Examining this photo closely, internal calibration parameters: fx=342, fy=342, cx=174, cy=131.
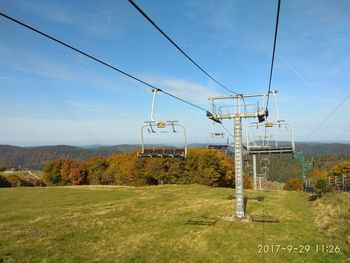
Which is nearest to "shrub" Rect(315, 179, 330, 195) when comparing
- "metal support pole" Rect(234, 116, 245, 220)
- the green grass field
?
the green grass field

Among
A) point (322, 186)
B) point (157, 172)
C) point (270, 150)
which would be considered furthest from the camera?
point (157, 172)

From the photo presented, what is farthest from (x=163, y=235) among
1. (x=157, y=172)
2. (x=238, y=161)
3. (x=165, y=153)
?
(x=157, y=172)

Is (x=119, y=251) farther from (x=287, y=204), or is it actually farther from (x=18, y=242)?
(x=287, y=204)

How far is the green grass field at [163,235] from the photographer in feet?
64.6

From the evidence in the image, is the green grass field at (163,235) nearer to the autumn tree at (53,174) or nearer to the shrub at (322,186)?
the shrub at (322,186)

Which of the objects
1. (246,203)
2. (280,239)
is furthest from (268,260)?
(246,203)

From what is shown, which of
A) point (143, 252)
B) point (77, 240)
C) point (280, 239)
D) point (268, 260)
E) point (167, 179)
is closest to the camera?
point (268, 260)

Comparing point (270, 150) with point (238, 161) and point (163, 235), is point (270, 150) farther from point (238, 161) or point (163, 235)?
point (163, 235)

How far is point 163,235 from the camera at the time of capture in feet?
80.9

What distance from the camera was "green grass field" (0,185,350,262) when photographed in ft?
64.6

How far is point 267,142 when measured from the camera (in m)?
36.8

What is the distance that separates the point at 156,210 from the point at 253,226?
1214 cm

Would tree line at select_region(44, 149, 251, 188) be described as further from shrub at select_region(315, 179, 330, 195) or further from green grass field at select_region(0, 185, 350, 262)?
Answer: green grass field at select_region(0, 185, 350, 262)

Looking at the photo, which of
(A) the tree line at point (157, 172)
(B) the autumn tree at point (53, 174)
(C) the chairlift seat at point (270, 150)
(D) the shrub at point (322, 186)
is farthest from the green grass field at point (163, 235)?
(B) the autumn tree at point (53, 174)
